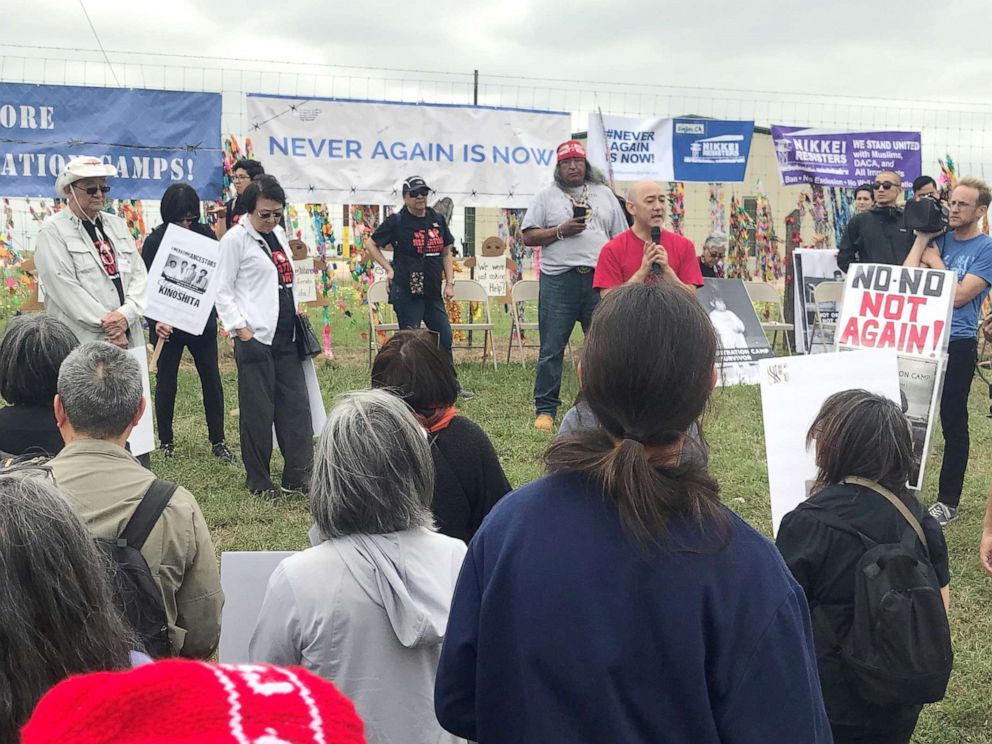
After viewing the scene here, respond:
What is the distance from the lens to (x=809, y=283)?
11516mm

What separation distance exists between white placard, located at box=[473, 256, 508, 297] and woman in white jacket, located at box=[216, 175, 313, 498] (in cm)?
593

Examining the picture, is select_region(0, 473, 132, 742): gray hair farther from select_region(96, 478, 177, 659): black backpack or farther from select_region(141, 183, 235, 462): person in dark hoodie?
select_region(141, 183, 235, 462): person in dark hoodie

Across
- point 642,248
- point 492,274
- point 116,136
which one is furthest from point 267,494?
point 492,274

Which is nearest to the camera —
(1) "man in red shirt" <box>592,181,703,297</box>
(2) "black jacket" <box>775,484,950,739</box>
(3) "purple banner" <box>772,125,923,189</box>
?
(2) "black jacket" <box>775,484,950,739</box>

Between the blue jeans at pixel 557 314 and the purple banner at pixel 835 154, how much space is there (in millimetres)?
5805

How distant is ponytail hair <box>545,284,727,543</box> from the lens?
1.46 metres

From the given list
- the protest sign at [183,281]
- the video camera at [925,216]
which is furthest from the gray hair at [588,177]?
the video camera at [925,216]

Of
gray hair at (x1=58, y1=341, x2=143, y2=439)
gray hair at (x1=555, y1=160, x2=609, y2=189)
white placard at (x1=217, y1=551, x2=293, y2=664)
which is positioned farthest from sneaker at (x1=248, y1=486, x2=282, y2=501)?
gray hair at (x1=555, y1=160, x2=609, y2=189)

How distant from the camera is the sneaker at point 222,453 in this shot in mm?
6445

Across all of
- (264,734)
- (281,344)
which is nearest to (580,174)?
(281,344)

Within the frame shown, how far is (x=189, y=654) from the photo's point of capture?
2504 mm

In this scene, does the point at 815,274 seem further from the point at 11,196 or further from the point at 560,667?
the point at 560,667

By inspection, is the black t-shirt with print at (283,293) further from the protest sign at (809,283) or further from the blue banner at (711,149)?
the protest sign at (809,283)

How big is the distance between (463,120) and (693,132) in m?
2.89
